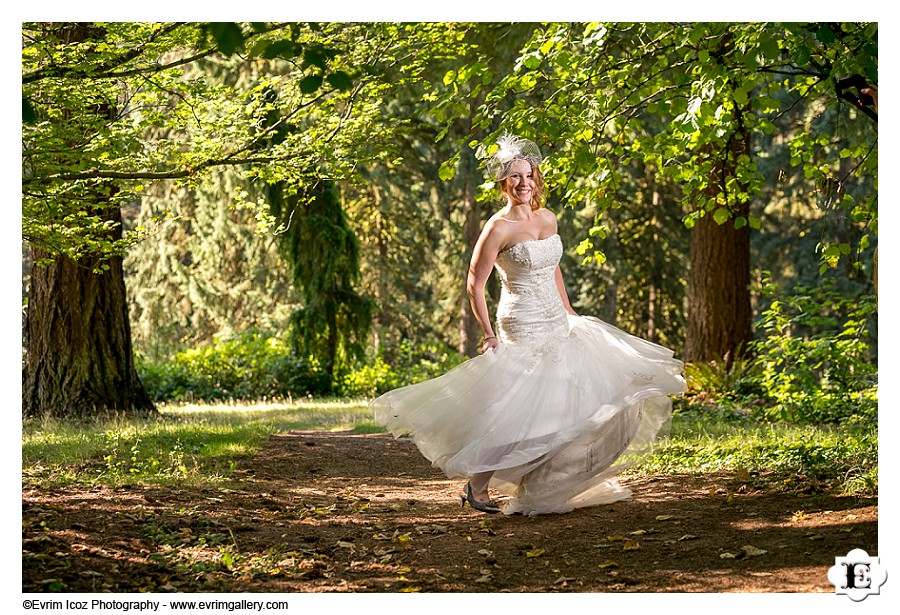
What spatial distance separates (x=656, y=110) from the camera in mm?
6285

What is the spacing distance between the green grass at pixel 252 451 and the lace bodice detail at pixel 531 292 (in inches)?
73.5

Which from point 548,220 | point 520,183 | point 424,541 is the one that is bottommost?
point 424,541

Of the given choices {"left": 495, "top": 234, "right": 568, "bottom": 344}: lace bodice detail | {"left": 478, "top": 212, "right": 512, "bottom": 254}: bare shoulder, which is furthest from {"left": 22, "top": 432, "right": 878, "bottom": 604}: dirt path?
{"left": 478, "top": 212, "right": 512, "bottom": 254}: bare shoulder

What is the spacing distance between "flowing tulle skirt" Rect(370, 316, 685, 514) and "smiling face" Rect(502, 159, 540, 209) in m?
0.96

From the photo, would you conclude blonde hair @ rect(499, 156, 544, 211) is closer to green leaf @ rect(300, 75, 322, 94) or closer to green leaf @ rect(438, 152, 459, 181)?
green leaf @ rect(438, 152, 459, 181)

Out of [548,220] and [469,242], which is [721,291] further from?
[469,242]

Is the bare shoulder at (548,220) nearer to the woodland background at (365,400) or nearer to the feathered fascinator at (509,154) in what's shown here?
the feathered fascinator at (509,154)

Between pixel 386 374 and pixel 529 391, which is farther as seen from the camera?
pixel 386 374

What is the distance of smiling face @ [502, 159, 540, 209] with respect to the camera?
6098 mm

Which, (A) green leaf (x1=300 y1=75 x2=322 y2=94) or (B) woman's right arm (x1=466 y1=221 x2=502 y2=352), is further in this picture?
(B) woman's right arm (x1=466 y1=221 x2=502 y2=352)

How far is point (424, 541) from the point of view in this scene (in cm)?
555

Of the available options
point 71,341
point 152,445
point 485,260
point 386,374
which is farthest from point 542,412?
point 386,374

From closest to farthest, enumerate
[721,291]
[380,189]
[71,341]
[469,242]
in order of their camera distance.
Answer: [71,341], [721,291], [469,242], [380,189]

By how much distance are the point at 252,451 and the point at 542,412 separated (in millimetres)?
3684
